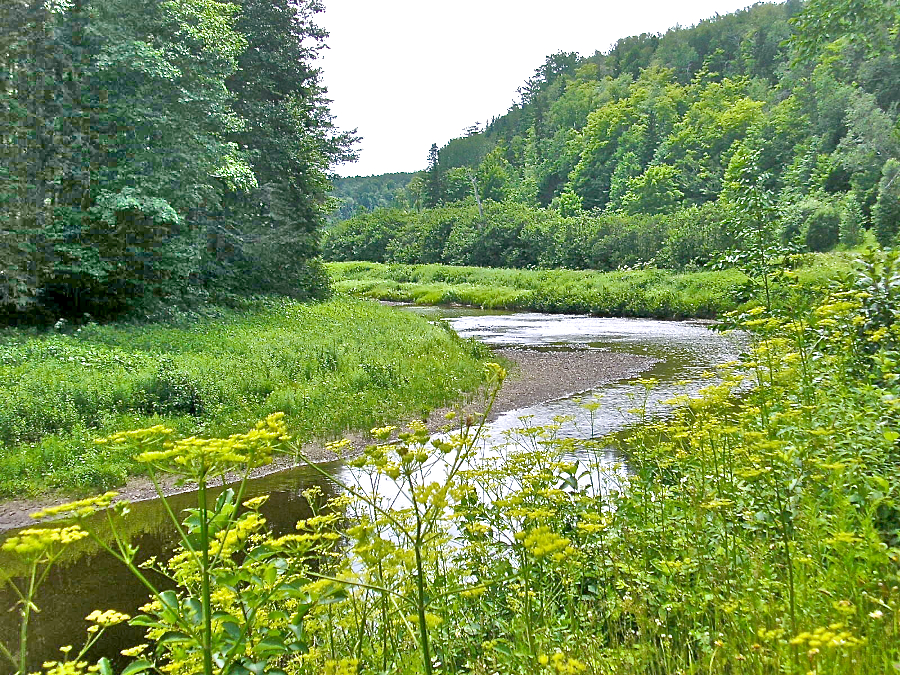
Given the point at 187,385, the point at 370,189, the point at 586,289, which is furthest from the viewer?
the point at 370,189

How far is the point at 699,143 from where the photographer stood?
65.5 metres

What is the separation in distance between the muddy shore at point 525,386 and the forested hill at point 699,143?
517 cm

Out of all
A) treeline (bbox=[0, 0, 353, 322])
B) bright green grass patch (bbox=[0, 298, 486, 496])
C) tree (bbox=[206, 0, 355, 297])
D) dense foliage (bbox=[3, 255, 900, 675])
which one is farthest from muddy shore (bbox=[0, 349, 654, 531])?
tree (bbox=[206, 0, 355, 297])

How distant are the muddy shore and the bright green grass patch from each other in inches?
13.0

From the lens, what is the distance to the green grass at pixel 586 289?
88.2 ft

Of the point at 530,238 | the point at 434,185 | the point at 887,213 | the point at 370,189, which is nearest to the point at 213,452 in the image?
the point at 887,213

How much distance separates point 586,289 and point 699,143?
42.2 metres

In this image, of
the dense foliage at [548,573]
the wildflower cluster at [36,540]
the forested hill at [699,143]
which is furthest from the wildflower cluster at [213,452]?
the forested hill at [699,143]

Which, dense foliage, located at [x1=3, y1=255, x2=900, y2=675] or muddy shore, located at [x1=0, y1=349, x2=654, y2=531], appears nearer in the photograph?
dense foliage, located at [x1=3, y1=255, x2=900, y2=675]

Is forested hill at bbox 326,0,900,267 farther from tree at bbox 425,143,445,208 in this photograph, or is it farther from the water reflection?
the water reflection

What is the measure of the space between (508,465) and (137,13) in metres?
17.9

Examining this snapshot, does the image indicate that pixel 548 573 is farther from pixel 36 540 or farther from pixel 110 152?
pixel 110 152

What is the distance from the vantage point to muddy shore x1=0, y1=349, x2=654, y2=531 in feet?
25.6

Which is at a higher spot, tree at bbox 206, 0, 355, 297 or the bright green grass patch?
tree at bbox 206, 0, 355, 297
